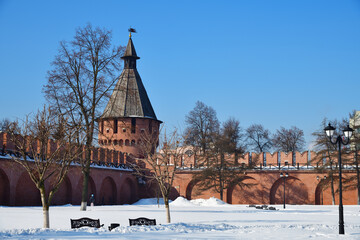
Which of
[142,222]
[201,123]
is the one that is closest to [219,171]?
[201,123]

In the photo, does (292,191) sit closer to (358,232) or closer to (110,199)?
(110,199)

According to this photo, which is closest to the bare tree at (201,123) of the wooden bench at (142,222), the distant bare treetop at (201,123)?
the distant bare treetop at (201,123)

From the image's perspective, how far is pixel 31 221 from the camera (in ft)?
49.9

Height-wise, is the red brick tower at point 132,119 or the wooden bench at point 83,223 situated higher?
the red brick tower at point 132,119

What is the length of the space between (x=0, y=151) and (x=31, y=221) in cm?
1041

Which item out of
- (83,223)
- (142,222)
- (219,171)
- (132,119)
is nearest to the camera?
(83,223)

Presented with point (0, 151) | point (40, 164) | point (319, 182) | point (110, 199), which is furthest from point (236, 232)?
point (319, 182)

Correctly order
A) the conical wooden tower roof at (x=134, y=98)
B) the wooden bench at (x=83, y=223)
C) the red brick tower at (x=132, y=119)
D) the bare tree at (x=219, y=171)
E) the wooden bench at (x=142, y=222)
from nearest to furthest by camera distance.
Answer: the wooden bench at (x=83, y=223)
the wooden bench at (x=142, y=222)
the bare tree at (x=219, y=171)
the red brick tower at (x=132, y=119)
the conical wooden tower roof at (x=134, y=98)

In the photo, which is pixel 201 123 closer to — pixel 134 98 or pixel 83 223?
pixel 134 98

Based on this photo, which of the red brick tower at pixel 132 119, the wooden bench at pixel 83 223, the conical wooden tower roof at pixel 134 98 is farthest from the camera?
the conical wooden tower roof at pixel 134 98

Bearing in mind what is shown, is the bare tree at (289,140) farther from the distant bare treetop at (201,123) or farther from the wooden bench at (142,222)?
the wooden bench at (142,222)

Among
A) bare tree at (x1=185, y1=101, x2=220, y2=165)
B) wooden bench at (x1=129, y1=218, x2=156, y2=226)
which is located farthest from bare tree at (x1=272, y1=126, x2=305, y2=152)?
wooden bench at (x1=129, y1=218, x2=156, y2=226)

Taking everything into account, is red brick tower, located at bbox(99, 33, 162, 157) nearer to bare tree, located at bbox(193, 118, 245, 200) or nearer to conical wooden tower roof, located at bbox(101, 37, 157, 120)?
conical wooden tower roof, located at bbox(101, 37, 157, 120)

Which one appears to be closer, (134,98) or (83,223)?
(83,223)
